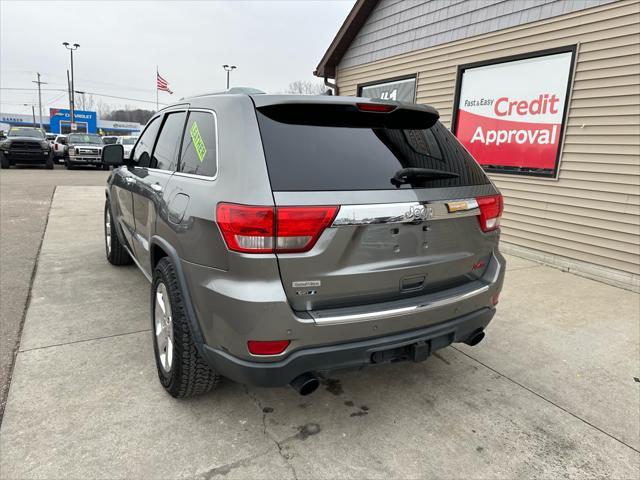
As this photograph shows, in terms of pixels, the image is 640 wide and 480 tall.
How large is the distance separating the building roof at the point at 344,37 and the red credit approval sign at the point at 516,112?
10.2 feet

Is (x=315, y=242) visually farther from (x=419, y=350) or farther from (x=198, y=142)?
(x=198, y=142)

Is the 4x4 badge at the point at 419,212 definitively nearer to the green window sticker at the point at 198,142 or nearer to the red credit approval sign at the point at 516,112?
the green window sticker at the point at 198,142

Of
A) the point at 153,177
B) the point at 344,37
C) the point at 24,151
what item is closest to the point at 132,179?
the point at 153,177

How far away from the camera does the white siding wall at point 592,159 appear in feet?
16.9

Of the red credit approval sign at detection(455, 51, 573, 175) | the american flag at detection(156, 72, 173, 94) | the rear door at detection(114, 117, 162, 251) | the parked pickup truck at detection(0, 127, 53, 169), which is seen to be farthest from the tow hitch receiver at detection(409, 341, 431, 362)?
the american flag at detection(156, 72, 173, 94)

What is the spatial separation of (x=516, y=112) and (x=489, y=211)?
182 inches

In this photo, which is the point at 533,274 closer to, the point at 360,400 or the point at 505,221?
the point at 505,221

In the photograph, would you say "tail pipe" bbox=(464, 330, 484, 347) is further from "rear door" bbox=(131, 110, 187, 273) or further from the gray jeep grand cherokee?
"rear door" bbox=(131, 110, 187, 273)

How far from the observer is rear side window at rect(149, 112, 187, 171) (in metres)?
2.98

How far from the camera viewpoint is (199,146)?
8.41ft

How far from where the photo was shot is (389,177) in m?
2.23

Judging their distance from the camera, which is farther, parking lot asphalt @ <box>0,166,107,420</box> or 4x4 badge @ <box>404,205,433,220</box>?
parking lot asphalt @ <box>0,166,107,420</box>

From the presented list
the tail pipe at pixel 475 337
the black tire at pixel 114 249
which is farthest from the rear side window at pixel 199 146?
the black tire at pixel 114 249

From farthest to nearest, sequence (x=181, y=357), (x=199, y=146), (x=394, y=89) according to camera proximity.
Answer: (x=394, y=89)
(x=199, y=146)
(x=181, y=357)
